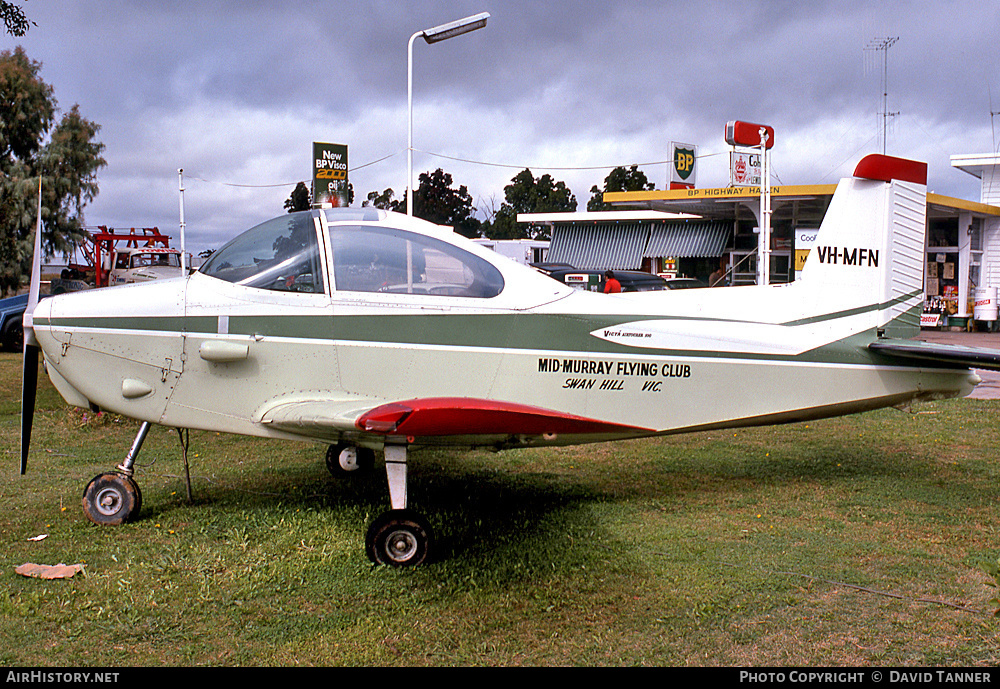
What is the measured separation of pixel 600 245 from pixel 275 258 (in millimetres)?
28349

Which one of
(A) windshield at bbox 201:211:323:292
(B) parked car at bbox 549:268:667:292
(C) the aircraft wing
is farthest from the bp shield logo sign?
(A) windshield at bbox 201:211:323:292

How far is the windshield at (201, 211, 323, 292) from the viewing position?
5.16m

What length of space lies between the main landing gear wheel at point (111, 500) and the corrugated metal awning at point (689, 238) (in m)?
26.3

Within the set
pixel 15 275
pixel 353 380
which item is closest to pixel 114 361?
pixel 353 380

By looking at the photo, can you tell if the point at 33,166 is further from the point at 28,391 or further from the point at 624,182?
the point at 624,182

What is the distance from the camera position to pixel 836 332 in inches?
240

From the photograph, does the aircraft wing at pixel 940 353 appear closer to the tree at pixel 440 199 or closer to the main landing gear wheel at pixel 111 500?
the main landing gear wheel at pixel 111 500

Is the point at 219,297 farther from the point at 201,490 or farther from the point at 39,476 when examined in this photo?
the point at 39,476

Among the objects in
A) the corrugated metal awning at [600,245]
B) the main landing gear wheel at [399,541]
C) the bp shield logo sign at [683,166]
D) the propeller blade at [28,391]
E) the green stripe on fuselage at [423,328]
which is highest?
the bp shield logo sign at [683,166]

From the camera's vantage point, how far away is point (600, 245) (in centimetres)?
Answer: 3272

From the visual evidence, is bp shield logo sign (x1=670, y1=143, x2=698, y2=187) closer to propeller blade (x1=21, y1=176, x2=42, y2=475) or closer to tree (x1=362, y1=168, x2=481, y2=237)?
tree (x1=362, y1=168, x2=481, y2=237)

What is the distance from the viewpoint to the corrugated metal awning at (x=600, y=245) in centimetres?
3199

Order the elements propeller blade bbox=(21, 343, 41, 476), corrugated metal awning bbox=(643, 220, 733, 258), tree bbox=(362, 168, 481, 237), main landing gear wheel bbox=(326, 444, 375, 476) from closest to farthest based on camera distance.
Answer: propeller blade bbox=(21, 343, 41, 476) < main landing gear wheel bbox=(326, 444, 375, 476) < corrugated metal awning bbox=(643, 220, 733, 258) < tree bbox=(362, 168, 481, 237)

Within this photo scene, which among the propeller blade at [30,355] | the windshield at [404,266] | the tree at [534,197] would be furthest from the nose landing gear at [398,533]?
the tree at [534,197]
